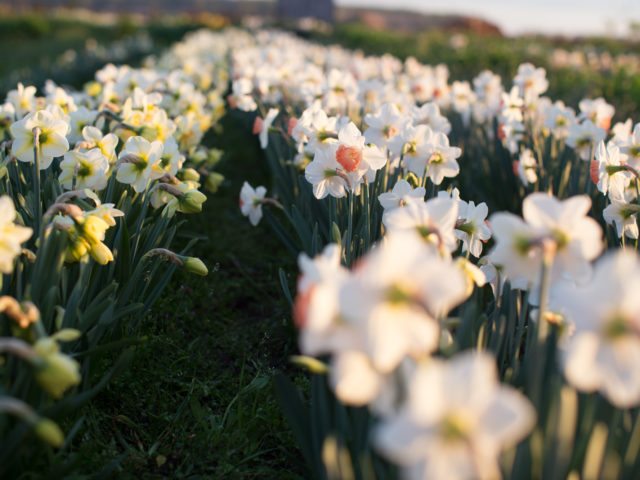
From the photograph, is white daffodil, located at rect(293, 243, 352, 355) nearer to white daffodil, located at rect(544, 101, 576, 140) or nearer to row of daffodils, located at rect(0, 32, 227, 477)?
row of daffodils, located at rect(0, 32, 227, 477)

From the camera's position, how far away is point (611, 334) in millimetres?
947

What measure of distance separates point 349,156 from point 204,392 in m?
0.83

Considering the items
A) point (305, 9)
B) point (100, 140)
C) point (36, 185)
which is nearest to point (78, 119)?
point (100, 140)

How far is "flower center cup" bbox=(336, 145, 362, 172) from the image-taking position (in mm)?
2006

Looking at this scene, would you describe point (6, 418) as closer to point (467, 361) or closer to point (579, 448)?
point (467, 361)

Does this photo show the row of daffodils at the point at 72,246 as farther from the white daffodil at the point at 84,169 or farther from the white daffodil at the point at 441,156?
the white daffodil at the point at 441,156

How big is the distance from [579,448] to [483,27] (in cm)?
3090

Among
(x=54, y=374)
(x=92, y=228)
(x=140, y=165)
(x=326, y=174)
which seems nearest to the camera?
(x=54, y=374)

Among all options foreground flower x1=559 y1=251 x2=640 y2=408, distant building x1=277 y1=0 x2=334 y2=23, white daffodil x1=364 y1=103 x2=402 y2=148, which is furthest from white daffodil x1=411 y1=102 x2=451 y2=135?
distant building x1=277 y1=0 x2=334 y2=23

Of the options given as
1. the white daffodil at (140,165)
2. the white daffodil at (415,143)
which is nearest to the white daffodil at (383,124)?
the white daffodil at (415,143)

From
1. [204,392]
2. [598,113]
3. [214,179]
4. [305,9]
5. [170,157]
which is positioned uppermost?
[305,9]

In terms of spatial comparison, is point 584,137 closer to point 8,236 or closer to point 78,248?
point 78,248

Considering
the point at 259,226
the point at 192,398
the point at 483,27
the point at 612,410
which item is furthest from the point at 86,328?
the point at 483,27

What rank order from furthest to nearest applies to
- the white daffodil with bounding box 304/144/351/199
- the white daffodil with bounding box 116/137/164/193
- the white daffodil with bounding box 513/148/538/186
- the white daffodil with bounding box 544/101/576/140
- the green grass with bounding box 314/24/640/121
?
the green grass with bounding box 314/24/640/121, the white daffodil with bounding box 544/101/576/140, the white daffodil with bounding box 513/148/538/186, the white daffodil with bounding box 116/137/164/193, the white daffodil with bounding box 304/144/351/199
